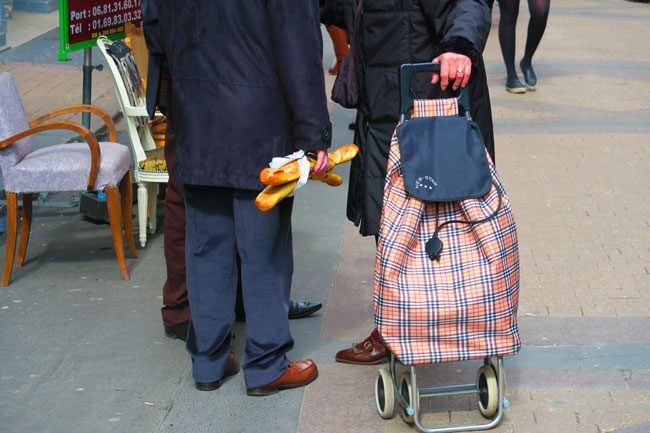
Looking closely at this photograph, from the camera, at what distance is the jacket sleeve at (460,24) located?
12.7 feet

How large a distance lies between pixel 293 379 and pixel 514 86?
6236 millimetres

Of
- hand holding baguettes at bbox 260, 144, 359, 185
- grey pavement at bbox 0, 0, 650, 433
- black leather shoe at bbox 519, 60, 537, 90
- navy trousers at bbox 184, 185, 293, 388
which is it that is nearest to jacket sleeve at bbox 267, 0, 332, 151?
hand holding baguettes at bbox 260, 144, 359, 185

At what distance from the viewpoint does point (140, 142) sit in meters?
6.40

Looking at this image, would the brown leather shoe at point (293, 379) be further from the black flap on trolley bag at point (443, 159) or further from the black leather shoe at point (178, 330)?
the black flap on trolley bag at point (443, 159)

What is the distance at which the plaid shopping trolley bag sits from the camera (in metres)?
3.77

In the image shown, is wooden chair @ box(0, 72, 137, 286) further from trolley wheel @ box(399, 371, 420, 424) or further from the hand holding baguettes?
trolley wheel @ box(399, 371, 420, 424)

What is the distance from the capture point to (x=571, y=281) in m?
5.60

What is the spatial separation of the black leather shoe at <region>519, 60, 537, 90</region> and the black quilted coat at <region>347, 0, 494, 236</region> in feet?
20.3

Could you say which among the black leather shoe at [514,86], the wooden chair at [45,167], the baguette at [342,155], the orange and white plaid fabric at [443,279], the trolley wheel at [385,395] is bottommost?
the black leather shoe at [514,86]

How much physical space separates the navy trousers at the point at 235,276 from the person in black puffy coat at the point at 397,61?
348 millimetres

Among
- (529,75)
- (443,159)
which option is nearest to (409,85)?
(443,159)

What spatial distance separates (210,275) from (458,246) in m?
1.07

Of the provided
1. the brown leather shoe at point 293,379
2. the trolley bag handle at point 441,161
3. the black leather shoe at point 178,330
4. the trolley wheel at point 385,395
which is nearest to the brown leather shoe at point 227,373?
the brown leather shoe at point 293,379

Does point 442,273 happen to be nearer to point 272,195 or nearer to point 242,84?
point 272,195
